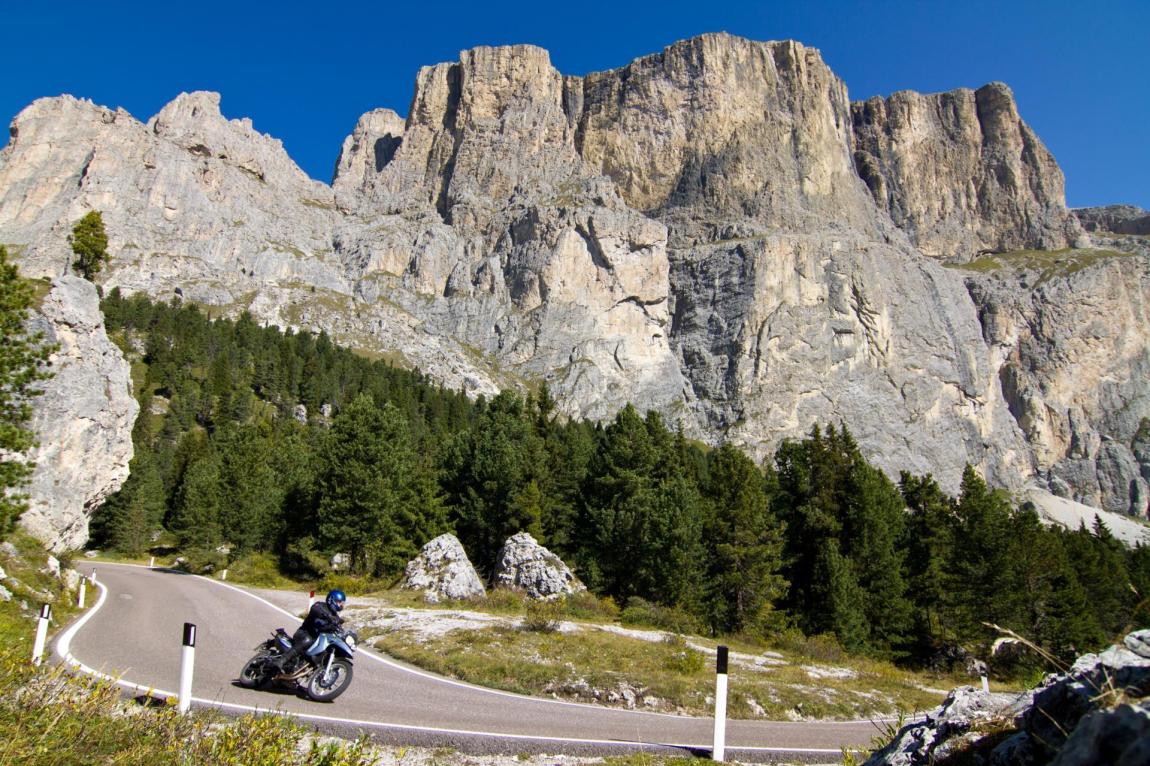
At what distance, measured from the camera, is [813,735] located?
11.1 m

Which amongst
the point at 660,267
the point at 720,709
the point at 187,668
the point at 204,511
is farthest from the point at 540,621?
the point at 660,267

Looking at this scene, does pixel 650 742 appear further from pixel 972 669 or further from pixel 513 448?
pixel 972 669

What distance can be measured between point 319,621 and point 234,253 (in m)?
165

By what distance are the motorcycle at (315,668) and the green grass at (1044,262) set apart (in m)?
210

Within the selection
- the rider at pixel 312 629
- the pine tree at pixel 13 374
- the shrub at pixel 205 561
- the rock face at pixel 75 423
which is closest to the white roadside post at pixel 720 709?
the rider at pixel 312 629

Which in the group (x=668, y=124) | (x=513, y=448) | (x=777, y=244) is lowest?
(x=513, y=448)

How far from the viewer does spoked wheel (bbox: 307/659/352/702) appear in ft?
31.9

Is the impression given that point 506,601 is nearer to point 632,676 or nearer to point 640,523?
point 640,523

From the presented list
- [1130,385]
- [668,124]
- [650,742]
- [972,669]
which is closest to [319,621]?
[650,742]

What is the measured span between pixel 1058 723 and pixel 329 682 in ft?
31.4

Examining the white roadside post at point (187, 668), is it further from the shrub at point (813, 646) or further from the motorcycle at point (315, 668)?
the shrub at point (813, 646)

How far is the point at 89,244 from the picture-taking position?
6525 cm

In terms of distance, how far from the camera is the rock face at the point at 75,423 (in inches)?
807

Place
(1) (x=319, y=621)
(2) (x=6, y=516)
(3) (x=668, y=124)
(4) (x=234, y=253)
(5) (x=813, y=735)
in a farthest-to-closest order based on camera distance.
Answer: (3) (x=668, y=124) < (4) (x=234, y=253) < (2) (x=6, y=516) < (5) (x=813, y=735) < (1) (x=319, y=621)
